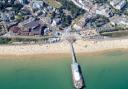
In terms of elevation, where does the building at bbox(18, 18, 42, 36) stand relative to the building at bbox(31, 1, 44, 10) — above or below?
below

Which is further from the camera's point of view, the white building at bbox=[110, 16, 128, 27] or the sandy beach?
the white building at bbox=[110, 16, 128, 27]

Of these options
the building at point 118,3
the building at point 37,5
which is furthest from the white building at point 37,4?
the building at point 118,3

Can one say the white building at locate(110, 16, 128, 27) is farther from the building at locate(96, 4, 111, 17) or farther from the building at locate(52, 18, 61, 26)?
the building at locate(52, 18, 61, 26)

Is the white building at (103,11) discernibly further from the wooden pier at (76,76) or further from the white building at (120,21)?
the wooden pier at (76,76)

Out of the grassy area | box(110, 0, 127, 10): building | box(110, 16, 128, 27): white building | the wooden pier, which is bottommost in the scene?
the wooden pier

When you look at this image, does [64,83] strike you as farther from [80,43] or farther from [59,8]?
[59,8]

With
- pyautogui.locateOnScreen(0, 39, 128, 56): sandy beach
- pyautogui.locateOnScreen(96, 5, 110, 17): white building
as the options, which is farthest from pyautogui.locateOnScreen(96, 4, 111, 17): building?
Result: pyautogui.locateOnScreen(0, 39, 128, 56): sandy beach

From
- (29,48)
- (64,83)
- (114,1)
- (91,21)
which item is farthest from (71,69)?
(114,1)
